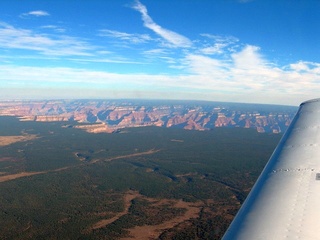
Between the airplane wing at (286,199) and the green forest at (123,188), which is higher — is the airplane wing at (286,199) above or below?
above

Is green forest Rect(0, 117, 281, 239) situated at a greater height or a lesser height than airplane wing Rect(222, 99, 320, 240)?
lesser

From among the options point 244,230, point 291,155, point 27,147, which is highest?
point 291,155

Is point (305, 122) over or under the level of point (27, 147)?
over

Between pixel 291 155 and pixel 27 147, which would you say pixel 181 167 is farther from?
pixel 291 155

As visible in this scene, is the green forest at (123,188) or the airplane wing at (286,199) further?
the green forest at (123,188)

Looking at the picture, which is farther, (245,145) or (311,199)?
(245,145)

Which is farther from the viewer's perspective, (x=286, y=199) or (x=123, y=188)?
(x=123, y=188)

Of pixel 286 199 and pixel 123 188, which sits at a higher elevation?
pixel 286 199

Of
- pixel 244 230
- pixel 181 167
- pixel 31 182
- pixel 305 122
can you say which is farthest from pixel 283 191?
pixel 181 167
